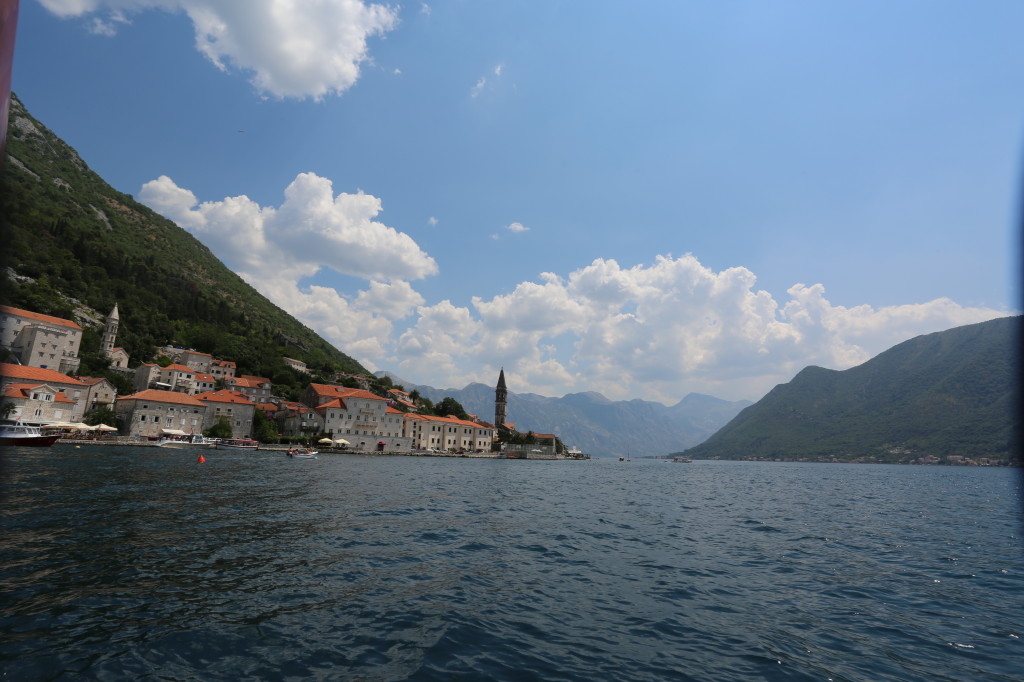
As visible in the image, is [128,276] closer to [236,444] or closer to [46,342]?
[46,342]

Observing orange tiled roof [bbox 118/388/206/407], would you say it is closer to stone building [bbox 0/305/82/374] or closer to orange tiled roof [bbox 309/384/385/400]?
stone building [bbox 0/305/82/374]

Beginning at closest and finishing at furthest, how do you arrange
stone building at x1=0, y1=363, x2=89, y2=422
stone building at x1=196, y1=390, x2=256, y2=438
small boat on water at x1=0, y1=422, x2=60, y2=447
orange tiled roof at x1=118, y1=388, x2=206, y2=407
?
small boat on water at x1=0, y1=422, x2=60, y2=447
stone building at x1=0, y1=363, x2=89, y2=422
orange tiled roof at x1=118, y1=388, x2=206, y2=407
stone building at x1=196, y1=390, x2=256, y2=438

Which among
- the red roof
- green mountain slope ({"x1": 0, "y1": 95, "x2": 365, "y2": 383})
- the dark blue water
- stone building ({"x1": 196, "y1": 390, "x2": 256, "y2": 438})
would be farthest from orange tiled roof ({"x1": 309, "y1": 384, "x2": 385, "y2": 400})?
the dark blue water

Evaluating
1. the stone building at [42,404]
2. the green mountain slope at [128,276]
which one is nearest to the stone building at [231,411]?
the stone building at [42,404]

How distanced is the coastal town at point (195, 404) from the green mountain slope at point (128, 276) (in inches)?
247

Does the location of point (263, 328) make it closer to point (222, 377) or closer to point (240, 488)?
point (222, 377)

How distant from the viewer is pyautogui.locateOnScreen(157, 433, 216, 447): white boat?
239 feet

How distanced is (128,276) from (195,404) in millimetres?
61639

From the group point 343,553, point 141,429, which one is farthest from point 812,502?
point 141,429

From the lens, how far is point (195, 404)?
8738 cm

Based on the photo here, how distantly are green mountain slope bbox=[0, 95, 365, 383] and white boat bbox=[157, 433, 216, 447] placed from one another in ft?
90.0

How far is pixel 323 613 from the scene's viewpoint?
1206cm

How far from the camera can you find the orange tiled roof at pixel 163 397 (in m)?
80.3

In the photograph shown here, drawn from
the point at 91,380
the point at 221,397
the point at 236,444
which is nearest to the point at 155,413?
the point at 91,380
